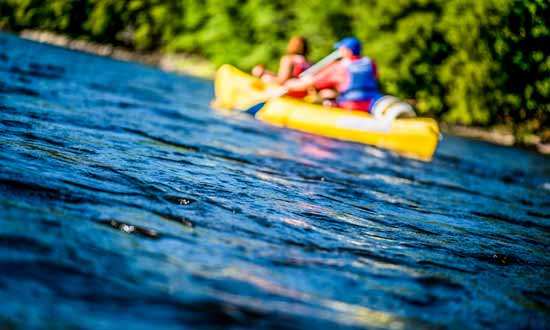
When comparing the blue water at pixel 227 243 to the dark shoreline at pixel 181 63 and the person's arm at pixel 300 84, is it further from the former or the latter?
the dark shoreline at pixel 181 63

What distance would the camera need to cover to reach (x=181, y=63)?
3822 cm

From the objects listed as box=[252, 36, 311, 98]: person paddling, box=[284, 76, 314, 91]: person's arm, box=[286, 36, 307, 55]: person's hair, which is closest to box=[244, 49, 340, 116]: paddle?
box=[284, 76, 314, 91]: person's arm

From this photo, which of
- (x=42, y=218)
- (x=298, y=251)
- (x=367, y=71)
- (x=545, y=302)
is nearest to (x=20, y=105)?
(x=42, y=218)

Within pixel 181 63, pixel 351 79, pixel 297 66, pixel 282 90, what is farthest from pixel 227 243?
pixel 181 63

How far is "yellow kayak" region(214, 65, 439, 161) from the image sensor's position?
25.7 ft

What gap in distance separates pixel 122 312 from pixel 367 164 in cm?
514

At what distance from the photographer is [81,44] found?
106 ft

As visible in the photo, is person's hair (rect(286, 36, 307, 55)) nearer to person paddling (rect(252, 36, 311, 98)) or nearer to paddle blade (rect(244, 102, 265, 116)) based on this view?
→ person paddling (rect(252, 36, 311, 98))

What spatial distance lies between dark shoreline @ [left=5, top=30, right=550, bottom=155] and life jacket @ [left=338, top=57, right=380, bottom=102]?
12.4 metres

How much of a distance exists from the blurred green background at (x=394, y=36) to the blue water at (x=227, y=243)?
29.8ft

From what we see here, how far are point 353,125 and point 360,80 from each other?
2.65 ft

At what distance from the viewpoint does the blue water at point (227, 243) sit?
5.66 ft

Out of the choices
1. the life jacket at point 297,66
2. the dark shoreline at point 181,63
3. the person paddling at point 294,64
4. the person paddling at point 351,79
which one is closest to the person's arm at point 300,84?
the person paddling at point 351,79

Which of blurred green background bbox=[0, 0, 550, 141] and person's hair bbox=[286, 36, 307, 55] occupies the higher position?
blurred green background bbox=[0, 0, 550, 141]
